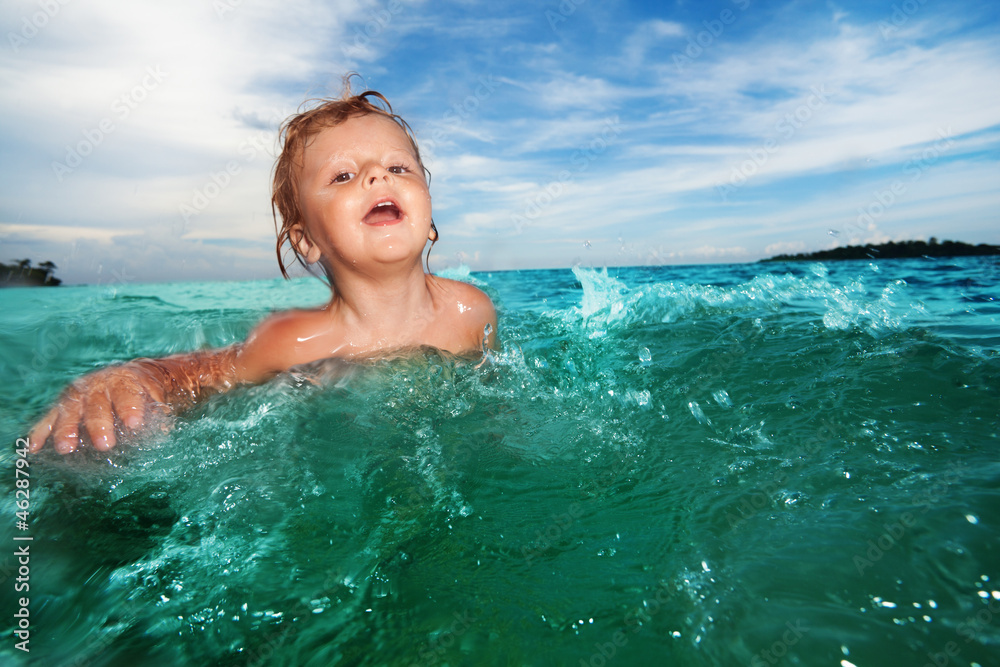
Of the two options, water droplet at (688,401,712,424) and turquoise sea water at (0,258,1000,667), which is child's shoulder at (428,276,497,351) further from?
water droplet at (688,401,712,424)

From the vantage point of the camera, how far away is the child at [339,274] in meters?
2.24

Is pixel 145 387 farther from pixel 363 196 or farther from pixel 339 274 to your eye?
pixel 363 196

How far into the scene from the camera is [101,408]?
6.48ft

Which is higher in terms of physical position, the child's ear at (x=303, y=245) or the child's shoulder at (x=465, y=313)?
the child's ear at (x=303, y=245)

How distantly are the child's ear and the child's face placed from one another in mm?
127

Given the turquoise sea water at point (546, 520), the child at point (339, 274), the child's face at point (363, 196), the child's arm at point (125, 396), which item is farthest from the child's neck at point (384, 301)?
the child's arm at point (125, 396)

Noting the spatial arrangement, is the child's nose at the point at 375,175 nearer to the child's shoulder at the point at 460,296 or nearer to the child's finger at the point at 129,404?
the child's shoulder at the point at 460,296

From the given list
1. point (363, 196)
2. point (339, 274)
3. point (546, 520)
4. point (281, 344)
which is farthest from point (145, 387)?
point (546, 520)

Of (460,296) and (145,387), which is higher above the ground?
(460,296)

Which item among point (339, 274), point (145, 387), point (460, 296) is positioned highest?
point (339, 274)

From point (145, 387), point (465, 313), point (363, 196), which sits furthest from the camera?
point (465, 313)

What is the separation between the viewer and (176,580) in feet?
3.83

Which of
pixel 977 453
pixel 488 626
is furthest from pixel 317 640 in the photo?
pixel 977 453

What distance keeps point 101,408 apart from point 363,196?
1.33m
